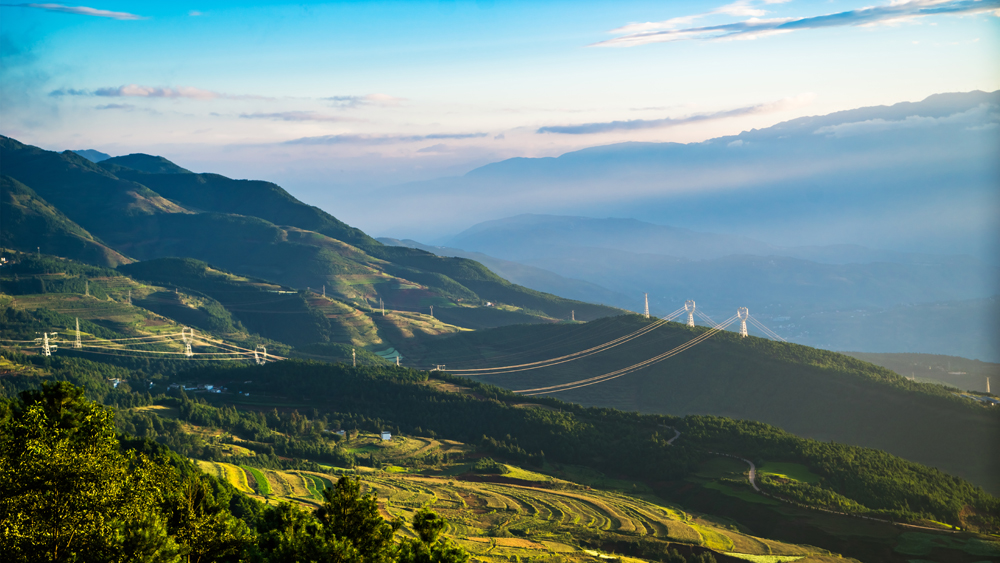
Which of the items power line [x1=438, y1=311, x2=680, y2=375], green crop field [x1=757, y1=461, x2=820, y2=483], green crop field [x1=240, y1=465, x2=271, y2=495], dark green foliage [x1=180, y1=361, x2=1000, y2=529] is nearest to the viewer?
green crop field [x1=240, y1=465, x2=271, y2=495]

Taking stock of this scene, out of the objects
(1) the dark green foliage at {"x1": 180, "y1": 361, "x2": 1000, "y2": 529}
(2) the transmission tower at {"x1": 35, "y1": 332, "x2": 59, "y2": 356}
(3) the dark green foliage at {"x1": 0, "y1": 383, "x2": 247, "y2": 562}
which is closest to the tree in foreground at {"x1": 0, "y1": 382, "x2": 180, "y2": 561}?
(3) the dark green foliage at {"x1": 0, "y1": 383, "x2": 247, "y2": 562}

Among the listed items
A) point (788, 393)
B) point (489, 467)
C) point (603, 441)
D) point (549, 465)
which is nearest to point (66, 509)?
point (489, 467)

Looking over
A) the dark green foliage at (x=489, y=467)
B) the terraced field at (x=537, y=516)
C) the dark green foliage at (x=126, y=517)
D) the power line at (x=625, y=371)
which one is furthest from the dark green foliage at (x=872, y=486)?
the power line at (x=625, y=371)

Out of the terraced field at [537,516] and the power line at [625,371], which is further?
the power line at [625,371]

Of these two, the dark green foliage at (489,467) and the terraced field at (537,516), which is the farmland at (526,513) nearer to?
the terraced field at (537,516)

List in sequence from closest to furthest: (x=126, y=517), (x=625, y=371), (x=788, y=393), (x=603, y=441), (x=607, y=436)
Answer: (x=126, y=517) → (x=603, y=441) → (x=607, y=436) → (x=788, y=393) → (x=625, y=371)

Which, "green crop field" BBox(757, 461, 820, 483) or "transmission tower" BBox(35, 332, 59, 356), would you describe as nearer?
"green crop field" BBox(757, 461, 820, 483)

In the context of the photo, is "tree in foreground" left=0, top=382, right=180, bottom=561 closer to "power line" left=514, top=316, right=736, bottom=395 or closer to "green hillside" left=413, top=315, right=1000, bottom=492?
"green hillside" left=413, top=315, right=1000, bottom=492

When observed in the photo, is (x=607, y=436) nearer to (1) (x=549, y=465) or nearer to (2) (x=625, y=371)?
(1) (x=549, y=465)

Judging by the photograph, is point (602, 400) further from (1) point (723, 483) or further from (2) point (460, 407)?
(1) point (723, 483)
